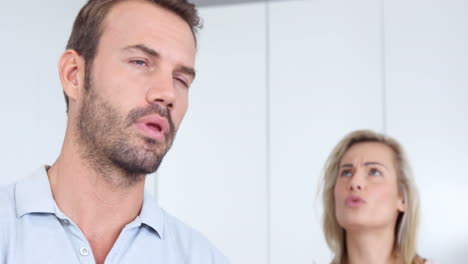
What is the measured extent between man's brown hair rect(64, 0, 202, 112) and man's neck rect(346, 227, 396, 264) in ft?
3.85

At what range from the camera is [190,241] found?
4.20 ft

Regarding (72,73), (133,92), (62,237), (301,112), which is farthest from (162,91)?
(301,112)

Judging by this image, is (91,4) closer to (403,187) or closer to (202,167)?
(403,187)

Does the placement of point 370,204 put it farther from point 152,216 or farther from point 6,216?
point 6,216

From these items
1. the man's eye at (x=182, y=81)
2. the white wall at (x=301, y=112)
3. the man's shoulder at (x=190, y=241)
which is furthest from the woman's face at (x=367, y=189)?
the man's eye at (x=182, y=81)

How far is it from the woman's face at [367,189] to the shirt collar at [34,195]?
1245mm

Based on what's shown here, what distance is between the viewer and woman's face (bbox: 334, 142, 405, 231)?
214 cm

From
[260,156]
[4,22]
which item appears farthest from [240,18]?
[4,22]

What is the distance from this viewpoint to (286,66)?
3.25 metres

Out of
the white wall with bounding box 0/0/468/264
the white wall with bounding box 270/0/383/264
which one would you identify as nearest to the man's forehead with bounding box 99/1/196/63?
the white wall with bounding box 0/0/468/264

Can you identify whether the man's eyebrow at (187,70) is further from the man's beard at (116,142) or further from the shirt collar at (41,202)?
the shirt collar at (41,202)

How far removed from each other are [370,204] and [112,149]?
48.6 inches

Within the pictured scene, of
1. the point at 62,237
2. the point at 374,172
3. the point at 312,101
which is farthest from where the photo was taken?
the point at 312,101

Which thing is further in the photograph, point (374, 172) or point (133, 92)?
point (374, 172)
